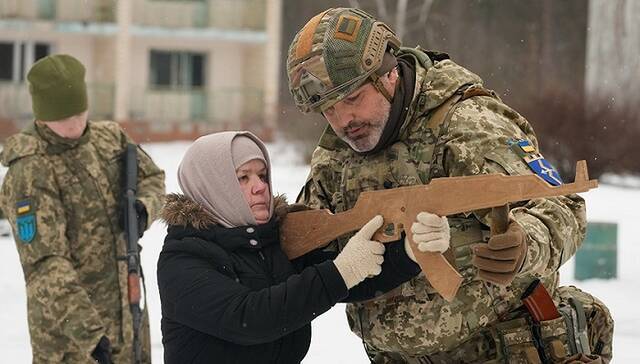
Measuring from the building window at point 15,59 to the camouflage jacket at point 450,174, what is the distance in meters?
25.8

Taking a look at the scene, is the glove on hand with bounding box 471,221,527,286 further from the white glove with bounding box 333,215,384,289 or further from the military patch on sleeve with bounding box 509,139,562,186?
the white glove with bounding box 333,215,384,289

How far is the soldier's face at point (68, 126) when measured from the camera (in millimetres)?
5871

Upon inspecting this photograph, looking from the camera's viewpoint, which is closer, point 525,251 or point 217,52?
point 525,251

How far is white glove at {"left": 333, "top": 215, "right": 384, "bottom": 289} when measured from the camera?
10.8 feet

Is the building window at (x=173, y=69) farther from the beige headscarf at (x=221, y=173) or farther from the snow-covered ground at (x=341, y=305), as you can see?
the beige headscarf at (x=221, y=173)

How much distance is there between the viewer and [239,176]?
3.64 meters

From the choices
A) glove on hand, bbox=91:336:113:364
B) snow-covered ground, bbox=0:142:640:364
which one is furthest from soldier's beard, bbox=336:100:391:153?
glove on hand, bbox=91:336:113:364

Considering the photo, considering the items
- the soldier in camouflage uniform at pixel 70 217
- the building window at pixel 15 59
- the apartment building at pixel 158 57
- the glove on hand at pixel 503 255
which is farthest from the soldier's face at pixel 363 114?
the building window at pixel 15 59

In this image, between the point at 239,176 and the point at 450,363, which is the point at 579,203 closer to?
the point at 450,363

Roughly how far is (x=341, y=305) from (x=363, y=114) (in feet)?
19.5

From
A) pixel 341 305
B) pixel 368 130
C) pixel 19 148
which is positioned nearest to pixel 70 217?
pixel 19 148

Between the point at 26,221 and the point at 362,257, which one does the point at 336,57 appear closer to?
the point at 362,257

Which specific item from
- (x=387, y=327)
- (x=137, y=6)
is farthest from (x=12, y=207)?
(x=137, y=6)

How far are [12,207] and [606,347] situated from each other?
125 inches
